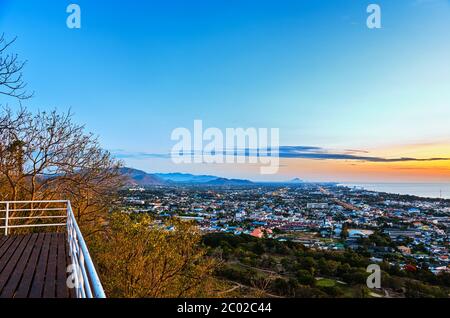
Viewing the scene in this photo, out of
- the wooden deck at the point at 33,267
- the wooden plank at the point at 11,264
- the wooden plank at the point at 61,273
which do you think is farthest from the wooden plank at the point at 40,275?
the wooden plank at the point at 11,264

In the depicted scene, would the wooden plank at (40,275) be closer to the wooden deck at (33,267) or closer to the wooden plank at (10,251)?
the wooden deck at (33,267)

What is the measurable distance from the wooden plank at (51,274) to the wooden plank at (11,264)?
0.50m

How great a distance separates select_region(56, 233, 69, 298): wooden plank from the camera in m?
3.86

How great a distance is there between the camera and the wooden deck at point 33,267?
3.94 metres

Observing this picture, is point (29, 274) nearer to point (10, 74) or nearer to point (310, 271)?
point (10, 74)

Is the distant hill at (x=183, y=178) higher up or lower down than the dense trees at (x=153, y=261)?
lower down

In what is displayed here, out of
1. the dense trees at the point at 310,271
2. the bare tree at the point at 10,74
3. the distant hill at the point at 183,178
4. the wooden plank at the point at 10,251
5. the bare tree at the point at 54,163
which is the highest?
the bare tree at the point at 10,74

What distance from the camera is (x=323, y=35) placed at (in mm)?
17812

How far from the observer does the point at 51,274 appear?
462cm

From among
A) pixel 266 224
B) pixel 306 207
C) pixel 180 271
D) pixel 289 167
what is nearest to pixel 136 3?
pixel 180 271

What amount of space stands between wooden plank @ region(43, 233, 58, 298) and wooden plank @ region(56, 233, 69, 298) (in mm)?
52

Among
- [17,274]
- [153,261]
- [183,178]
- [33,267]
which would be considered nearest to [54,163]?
[153,261]

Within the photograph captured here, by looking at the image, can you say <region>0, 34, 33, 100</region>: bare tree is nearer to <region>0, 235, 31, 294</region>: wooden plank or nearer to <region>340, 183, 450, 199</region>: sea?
<region>0, 235, 31, 294</region>: wooden plank
